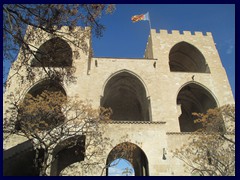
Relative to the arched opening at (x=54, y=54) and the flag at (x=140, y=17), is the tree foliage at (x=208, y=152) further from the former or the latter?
the flag at (x=140, y=17)

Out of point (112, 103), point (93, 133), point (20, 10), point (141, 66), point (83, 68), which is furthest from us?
point (112, 103)

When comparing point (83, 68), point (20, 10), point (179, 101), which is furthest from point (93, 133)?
point (179, 101)

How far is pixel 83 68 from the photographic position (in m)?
15.7

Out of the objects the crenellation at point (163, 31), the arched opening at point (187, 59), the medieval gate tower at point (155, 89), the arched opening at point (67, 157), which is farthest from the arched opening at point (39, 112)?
the arched opening at point (187, 59)

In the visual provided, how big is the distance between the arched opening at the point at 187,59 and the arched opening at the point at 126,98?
18.4 ft

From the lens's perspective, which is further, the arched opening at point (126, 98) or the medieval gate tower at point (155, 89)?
the arched opening at point (126, 98)

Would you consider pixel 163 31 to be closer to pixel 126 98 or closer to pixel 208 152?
pixel 126 98

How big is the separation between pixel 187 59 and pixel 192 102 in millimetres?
4195

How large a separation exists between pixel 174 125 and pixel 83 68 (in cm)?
753

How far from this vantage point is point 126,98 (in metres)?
20.3

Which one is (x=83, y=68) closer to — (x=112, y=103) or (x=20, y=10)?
(x=112, y=103)

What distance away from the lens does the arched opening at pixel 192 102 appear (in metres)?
17.6

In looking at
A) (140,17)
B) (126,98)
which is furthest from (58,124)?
(140,17)

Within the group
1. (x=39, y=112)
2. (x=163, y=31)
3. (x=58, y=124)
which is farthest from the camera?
(x=163, y=31)
